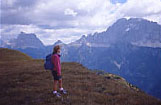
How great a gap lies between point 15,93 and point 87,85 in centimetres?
703

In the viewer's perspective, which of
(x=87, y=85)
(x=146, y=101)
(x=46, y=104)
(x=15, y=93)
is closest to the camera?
(x=46, y=104)

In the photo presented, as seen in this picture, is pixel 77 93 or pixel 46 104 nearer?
pixel 46 104

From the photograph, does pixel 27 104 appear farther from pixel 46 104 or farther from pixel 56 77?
pixel 56 77

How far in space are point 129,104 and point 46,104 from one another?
564 cm

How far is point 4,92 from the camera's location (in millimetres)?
20703

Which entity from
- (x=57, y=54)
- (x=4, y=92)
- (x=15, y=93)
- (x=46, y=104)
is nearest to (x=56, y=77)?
(x=57, y=54)

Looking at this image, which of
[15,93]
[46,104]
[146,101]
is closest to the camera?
[46,104]

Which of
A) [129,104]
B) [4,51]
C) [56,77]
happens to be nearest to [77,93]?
[56,77]

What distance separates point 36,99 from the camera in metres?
17.0

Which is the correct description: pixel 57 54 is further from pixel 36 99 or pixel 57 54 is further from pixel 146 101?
pixel 146 101

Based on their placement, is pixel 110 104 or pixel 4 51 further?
pixel 4 51

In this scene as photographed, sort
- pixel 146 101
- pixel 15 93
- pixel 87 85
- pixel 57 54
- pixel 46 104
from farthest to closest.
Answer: pixel 87 85, pixel 15 93, pixel 57 54, pixel 146 101, pixel 46 104

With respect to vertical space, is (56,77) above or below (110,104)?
above

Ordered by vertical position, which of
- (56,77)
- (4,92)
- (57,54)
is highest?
(57,54)
